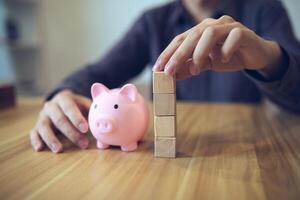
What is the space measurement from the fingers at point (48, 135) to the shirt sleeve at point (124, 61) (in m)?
0.27

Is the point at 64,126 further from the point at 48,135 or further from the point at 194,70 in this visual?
the point at 194,70

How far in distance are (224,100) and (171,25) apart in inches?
12.3

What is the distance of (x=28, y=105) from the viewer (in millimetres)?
881

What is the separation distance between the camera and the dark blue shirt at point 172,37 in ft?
2.78

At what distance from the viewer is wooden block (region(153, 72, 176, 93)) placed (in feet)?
1.41

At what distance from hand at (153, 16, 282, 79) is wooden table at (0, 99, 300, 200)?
13 cm

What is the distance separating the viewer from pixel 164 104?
0.44 m

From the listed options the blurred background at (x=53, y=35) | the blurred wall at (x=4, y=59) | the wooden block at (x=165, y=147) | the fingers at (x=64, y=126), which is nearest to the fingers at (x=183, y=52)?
the wooden block at (x=165, y=147)

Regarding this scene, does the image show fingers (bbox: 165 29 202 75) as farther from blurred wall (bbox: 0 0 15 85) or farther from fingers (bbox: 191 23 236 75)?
blurred wall (bbox: 0 0 15 85)

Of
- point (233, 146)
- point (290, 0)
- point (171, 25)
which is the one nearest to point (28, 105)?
point (171, 25)

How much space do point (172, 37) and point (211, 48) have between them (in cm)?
52

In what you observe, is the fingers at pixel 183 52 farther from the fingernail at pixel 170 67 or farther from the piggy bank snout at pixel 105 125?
the piggy bank snout at pixel 105 125

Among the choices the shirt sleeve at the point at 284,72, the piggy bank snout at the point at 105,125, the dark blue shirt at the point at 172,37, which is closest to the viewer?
the piggy bank snout at the point at 105,125

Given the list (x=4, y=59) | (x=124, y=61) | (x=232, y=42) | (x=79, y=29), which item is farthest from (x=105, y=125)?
(x=4, y=59)
